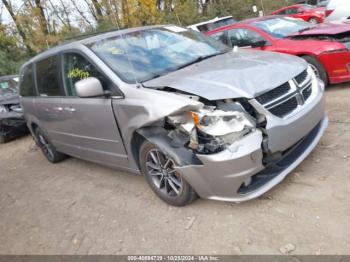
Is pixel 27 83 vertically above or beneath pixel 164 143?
above

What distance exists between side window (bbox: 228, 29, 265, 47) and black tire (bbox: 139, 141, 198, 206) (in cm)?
425

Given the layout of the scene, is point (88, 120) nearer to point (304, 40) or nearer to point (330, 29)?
point (304, 40)

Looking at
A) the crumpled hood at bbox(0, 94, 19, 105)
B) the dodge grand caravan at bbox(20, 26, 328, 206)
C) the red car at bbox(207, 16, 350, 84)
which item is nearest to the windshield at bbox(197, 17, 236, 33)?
the red car at bbox(207, 16, 350, 84)

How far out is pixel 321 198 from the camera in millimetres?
3379

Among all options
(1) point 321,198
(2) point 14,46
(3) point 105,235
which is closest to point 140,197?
(3) point 105,235

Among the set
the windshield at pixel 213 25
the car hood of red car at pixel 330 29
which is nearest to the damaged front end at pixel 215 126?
the car hood of red car at pixel 330 29

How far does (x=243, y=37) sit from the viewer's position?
25.0 ft

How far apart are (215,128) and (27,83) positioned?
4069mm

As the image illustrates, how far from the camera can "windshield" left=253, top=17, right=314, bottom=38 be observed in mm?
7312

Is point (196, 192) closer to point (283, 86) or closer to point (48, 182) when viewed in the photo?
point (283, 86)

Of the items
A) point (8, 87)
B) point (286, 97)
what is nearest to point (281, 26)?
point (286, 97)

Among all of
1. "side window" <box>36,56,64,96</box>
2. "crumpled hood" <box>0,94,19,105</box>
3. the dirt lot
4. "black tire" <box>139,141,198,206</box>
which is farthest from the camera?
"crumpled hood" <box>0,94,19,105</box>

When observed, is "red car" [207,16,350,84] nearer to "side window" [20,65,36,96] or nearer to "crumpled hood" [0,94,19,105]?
"side window" [20,65,36,96]

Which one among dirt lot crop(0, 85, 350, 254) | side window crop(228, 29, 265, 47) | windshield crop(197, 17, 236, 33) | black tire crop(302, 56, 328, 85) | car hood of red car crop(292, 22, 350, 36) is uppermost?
side window crop(228, 29, 265, 47)
